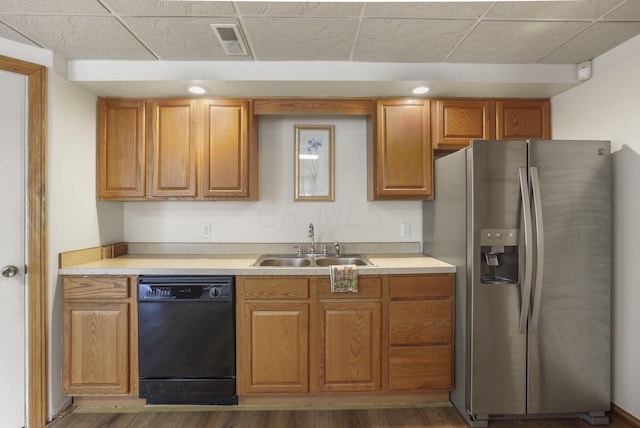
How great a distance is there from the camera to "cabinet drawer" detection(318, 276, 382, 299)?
7.25ft

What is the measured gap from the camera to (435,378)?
2223mm

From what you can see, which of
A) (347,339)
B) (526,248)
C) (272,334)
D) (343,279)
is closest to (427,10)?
(526,248)

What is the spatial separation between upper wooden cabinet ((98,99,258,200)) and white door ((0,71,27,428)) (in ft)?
1.73

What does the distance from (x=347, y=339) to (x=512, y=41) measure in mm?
2091

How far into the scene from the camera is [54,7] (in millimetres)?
1714

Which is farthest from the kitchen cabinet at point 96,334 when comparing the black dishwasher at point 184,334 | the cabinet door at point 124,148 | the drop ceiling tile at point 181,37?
the drop ceiling tile at point 181,37

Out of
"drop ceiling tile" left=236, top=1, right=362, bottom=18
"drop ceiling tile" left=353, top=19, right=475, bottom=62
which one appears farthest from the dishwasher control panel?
"drop ceiling tile" left=353, top=19, right=475, bottom=62

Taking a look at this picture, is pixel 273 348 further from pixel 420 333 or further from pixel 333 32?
pixel 333 32

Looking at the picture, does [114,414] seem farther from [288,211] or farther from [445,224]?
[445,224]

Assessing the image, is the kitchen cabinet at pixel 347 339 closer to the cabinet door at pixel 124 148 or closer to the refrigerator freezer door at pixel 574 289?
the refrigerator freezer door at pixel 574 289

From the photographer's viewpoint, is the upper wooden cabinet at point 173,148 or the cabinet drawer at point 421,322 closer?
the cabinet drawer at point 421,322

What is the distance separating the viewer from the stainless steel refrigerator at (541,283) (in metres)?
2.00

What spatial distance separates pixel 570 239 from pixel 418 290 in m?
0.93

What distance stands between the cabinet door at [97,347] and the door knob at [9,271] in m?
0.33
